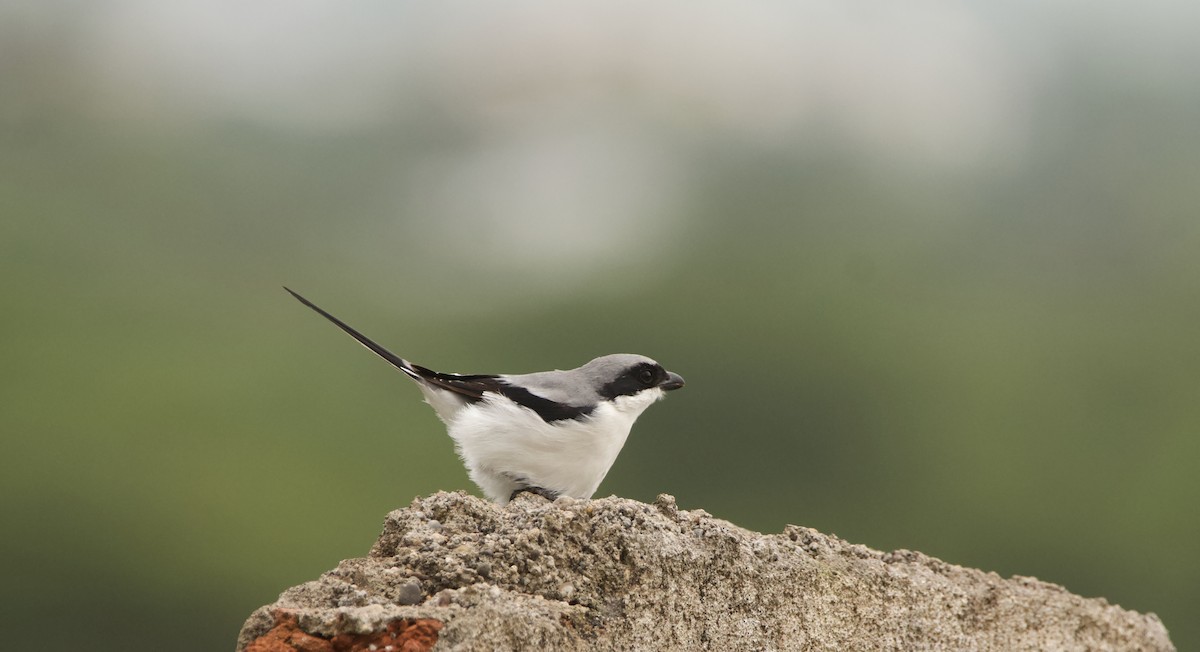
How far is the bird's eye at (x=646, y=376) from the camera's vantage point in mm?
3621

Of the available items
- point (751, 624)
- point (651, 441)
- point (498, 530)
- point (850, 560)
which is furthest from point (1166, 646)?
point (651, 441)

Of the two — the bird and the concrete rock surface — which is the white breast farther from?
the concrete rock surface

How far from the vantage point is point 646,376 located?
143 inches

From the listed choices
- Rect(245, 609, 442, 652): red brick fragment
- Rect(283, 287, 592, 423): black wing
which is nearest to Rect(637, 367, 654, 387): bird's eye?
Rect(283, 287, 592, 423): black wing

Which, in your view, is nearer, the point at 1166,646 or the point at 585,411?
the point at 1166,646

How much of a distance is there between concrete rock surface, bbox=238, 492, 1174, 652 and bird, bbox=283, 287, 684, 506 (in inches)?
19.6

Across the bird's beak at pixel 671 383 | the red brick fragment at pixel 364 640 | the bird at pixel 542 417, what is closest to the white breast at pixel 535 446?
the bird at pixel 542 417

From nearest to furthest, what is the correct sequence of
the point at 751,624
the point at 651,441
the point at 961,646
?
the point at 751,624, the point at 961,646, the point at 651,441

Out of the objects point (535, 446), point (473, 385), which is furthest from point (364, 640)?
point (473, 385)

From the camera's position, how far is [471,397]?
3.62 metres

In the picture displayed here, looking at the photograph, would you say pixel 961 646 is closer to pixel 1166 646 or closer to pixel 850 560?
pixel 850 560

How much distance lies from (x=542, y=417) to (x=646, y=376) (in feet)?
1.30

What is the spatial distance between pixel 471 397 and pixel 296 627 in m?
1.43

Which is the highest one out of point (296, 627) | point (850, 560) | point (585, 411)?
point (585, 411)
